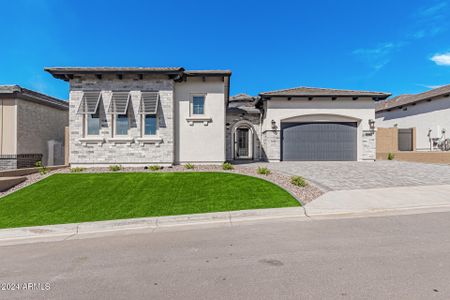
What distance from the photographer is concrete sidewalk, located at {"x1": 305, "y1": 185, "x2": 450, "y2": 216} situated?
6289 mm

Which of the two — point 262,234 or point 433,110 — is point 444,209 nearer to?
point 262,234

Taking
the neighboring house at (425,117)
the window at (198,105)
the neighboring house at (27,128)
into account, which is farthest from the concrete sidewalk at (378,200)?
the neighboring house at (27,128)

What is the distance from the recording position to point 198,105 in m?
13.1

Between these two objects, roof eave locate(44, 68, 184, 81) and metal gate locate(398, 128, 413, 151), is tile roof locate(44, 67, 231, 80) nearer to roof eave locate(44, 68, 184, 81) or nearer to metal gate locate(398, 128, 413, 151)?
roof eave locate(44, 68, 184, 81)

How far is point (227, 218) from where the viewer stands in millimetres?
5930

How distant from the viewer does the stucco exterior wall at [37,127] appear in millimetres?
13008

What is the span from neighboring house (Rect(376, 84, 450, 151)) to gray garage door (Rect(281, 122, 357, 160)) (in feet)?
22.9

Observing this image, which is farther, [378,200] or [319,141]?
[319,141]

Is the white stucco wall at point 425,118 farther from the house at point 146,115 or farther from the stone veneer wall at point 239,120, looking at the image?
the house at point 146,115

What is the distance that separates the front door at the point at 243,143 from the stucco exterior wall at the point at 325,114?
5.39m

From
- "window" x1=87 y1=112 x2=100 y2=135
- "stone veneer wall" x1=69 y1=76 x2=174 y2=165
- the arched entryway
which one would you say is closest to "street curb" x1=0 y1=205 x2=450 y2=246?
"stone veneer wall" x1=69 y1=76 x2=174 y2=165

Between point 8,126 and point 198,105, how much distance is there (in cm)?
1093

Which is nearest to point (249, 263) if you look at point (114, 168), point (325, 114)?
point (114, 168)

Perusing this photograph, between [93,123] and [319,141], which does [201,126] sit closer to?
[93,123]
